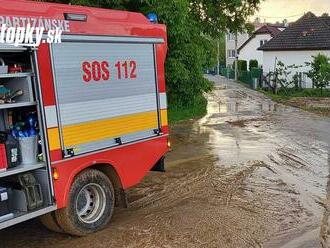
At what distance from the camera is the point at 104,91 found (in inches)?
283

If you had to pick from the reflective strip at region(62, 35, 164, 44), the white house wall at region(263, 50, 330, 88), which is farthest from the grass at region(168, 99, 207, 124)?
the white house wall at region(263, 50, 330, 88)

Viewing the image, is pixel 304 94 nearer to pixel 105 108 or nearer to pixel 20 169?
pixel 105 108

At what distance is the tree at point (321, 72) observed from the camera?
3090cm

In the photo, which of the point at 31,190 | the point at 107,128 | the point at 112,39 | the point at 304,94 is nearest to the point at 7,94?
the point at 31,190

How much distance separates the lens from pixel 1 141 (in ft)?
20.2

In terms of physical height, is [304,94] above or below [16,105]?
below

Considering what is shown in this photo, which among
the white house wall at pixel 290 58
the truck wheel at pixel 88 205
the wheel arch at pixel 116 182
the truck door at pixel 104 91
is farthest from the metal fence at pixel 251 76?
the truck wheel at pixel 88 205

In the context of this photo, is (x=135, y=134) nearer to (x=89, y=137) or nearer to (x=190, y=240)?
(x=89, y=137)

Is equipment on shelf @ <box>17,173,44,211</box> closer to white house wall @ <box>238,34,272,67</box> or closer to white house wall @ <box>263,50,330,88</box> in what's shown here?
white house wall @ <box>263,50,330,88</box>

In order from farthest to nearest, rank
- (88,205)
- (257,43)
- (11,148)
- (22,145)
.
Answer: (257,43) → (88,205) → (22,145) → (11,148)

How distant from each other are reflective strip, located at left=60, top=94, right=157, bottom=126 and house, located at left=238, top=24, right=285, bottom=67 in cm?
5472

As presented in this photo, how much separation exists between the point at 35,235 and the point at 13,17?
311 cm

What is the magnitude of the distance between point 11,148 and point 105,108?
5.03 ft

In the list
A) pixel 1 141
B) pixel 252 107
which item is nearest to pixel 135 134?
pixel 1 141
